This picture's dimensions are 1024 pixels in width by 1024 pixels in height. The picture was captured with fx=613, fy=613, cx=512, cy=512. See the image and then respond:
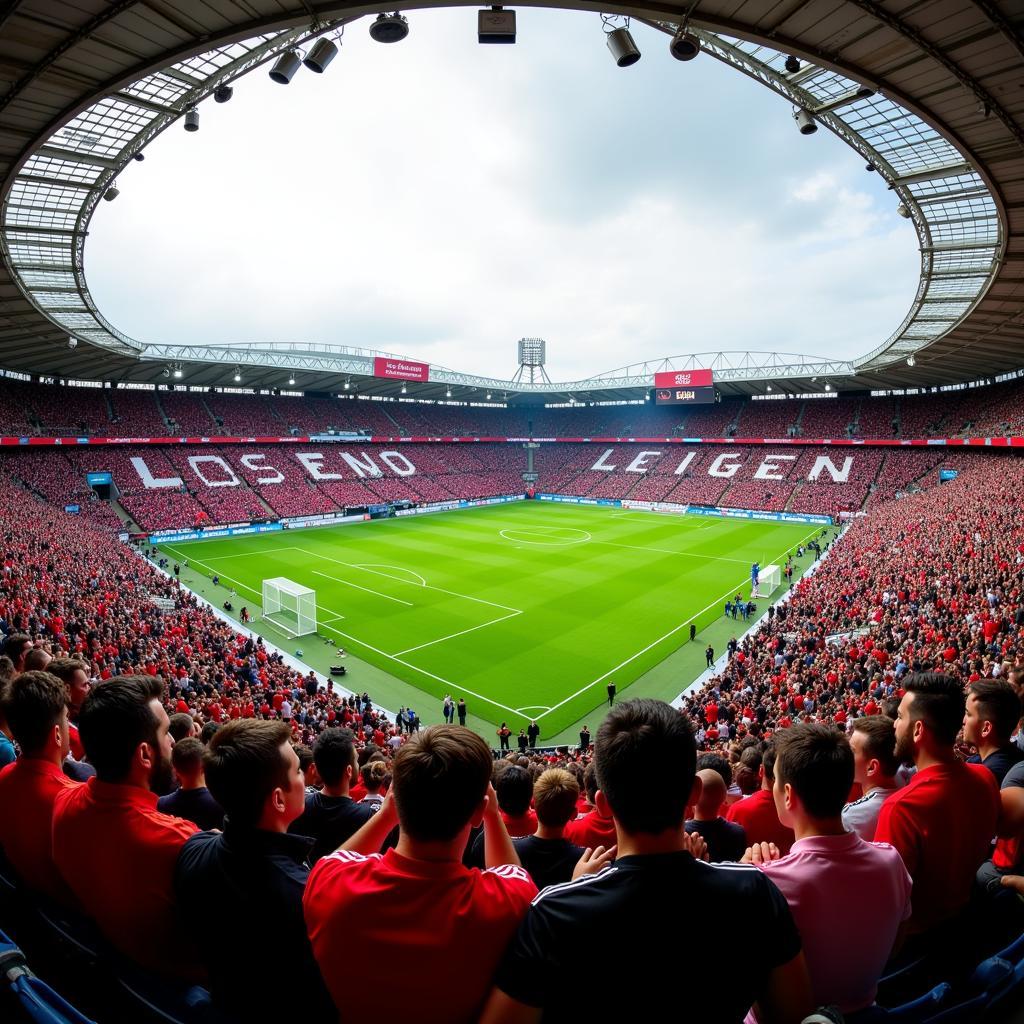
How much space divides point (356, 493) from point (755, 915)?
2249 inches

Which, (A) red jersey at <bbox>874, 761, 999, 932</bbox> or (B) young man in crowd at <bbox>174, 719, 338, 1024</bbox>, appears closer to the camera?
(B) young man in crowd at <bbox>174, 719, 338, 1024</bbox>

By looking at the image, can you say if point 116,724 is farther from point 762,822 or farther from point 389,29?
point 389,29

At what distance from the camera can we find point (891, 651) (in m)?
16.2

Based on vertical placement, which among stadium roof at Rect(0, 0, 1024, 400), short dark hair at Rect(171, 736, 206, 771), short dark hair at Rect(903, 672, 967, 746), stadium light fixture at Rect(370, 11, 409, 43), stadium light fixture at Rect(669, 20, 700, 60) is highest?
stadium roof at Rect(0, 0, 1024, 400)

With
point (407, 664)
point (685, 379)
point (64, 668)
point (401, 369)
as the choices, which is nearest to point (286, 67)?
point (64, 668)

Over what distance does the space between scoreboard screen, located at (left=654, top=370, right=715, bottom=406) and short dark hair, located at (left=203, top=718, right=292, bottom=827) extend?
60719mm

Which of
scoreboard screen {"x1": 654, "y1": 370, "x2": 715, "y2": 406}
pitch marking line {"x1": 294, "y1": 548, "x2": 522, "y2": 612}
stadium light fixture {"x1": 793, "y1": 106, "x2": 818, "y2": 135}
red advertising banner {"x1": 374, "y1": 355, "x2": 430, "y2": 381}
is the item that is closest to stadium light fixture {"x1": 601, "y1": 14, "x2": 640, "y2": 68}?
stadium light fixture {"x1": 793, "y1": 106, "x2": 818, "y2": 135}

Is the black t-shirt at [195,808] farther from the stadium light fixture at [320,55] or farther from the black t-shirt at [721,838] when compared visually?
the stadium light fixture at [320,55]

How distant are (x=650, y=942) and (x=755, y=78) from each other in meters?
18.0

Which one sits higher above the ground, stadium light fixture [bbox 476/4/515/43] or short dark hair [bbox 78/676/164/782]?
stadium light fixture [bbox 476/4/515/43]

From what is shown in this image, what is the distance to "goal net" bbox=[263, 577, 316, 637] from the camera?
2520cm

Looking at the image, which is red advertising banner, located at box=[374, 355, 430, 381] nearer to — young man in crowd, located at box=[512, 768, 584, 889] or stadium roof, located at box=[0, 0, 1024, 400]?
stadium roof, located at box=[0, 0, 1024, 400]

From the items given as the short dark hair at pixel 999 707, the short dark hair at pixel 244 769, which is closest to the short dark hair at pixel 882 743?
the short dark hair at pixel 999 707

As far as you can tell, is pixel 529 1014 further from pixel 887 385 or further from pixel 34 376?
pixel 887 385
